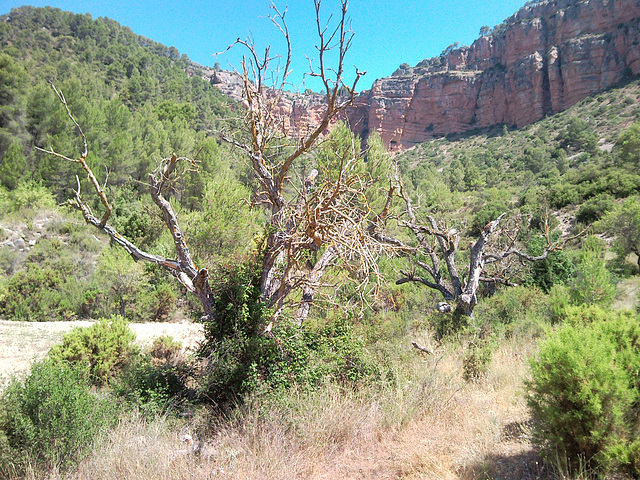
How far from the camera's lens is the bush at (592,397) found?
2150 millimetres

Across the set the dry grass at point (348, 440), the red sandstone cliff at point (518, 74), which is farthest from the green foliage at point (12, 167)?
the red sandstone cliff at point (518, 74)

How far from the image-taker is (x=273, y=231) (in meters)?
4.13

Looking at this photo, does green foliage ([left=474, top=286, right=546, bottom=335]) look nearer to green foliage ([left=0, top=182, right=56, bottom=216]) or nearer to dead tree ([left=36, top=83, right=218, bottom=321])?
dead tree ([left=36, top=83, right=218, bottom=321])

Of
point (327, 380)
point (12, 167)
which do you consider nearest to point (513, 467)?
point (327, 380)

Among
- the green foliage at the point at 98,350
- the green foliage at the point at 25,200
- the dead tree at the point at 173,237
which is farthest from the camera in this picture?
the green foliage at the point at 25,200

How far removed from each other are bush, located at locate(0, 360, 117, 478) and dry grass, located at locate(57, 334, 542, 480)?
21 cm

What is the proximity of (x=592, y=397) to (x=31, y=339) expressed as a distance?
9.08 m

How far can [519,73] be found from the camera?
64.9 meters

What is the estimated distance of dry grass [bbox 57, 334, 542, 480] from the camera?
2748mm

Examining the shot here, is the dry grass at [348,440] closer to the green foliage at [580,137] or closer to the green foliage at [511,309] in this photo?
the green foliage at [511,309]

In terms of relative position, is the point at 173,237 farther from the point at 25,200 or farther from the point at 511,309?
the point at 25,200

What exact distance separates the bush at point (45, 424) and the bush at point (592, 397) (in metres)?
3.78

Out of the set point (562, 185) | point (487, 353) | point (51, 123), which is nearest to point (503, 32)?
point (562, 185)

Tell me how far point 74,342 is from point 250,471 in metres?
4.44
